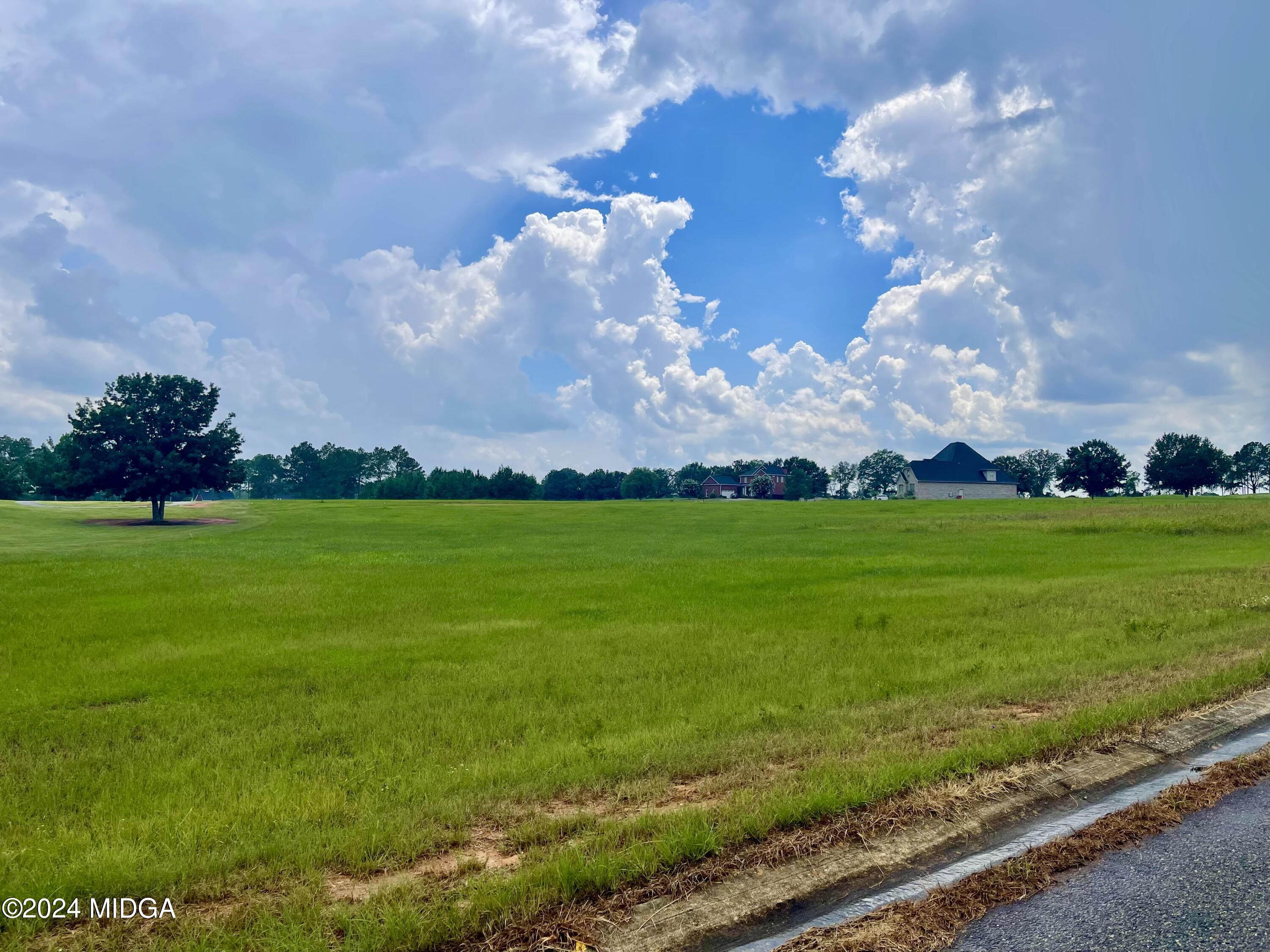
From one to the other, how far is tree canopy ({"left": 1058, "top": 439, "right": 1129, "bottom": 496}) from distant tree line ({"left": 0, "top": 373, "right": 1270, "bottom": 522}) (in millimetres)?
159

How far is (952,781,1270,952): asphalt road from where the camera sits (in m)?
3.96

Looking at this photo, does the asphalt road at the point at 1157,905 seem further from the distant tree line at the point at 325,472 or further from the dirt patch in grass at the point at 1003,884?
the distant tree line at the point at 325,472

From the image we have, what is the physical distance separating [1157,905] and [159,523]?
67371mm

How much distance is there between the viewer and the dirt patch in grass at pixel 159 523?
56.3 meters

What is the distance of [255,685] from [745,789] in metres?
7.75

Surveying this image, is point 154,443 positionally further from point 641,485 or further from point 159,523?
point 641,485

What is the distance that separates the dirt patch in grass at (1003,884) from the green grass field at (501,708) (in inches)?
44.7

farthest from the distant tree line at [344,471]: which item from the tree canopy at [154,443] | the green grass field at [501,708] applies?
the green grass field at [501,708]

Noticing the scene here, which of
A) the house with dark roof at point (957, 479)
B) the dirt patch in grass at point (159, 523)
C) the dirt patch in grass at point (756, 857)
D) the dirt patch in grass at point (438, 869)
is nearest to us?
Answer: the dirt patch in grass at point (756, 857)

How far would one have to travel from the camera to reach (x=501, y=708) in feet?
30.3

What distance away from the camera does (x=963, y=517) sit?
58.4m

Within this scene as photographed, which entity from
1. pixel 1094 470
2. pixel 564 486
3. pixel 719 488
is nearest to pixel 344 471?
pixel 564 486

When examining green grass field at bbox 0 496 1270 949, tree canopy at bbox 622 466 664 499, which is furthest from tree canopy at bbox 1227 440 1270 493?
green grass field at bbox 0 496 1270 949

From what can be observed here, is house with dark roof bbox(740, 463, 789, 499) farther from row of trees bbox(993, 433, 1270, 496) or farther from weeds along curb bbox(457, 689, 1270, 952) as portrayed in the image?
weeds along curb bbox(457, 689, 1270, 952)
